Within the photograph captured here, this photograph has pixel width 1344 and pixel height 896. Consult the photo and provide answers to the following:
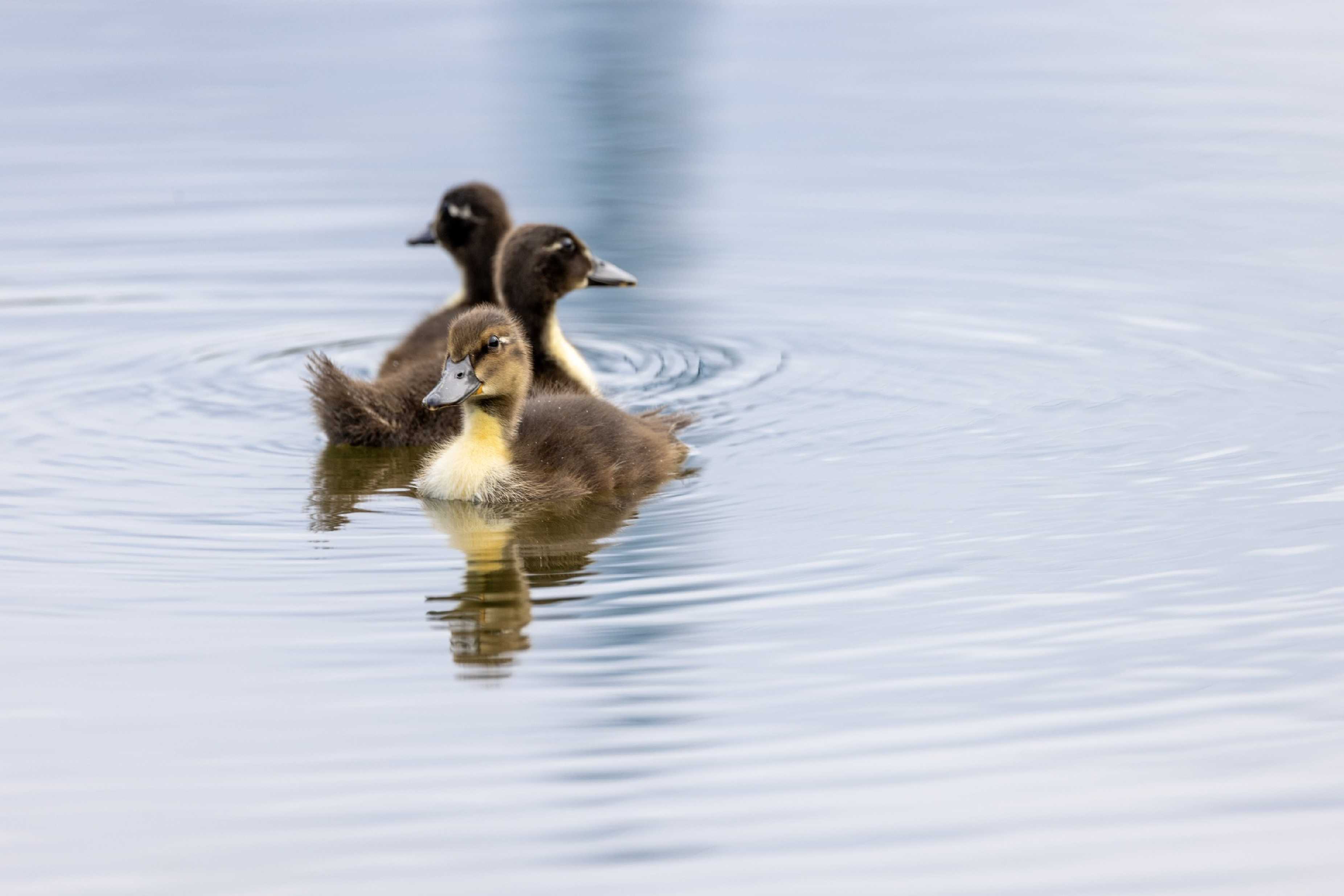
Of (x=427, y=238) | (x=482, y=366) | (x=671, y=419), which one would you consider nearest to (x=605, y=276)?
(x=427, y=238)

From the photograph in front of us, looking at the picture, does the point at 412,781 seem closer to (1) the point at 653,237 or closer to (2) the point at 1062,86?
(1) the point at 653,237

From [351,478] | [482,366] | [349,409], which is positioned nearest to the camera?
[482,366]

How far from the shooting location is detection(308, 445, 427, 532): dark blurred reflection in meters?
7.90

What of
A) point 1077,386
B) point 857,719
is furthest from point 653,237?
point 857,719

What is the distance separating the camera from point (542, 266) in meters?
9.84

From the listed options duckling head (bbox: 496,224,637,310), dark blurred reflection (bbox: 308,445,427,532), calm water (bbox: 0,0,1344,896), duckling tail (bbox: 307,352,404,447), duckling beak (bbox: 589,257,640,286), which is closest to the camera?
calm water (bbox: 0,0,1344,896)

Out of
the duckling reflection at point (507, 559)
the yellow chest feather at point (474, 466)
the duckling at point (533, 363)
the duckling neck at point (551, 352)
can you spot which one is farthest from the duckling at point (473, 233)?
the duckling reflection at point (507, 559)

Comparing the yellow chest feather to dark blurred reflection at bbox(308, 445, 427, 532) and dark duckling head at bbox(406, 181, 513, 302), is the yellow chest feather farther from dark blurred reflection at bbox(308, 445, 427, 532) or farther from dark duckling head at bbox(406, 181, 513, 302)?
dark duckling head at bbox(406, 181, 513, 302)

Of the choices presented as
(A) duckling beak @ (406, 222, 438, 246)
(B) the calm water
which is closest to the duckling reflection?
(B) the calm water

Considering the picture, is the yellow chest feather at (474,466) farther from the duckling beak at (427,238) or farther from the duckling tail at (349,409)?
the duckling beak at (427,238)

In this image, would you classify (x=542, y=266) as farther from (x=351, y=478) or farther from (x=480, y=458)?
(x=480, y=458)

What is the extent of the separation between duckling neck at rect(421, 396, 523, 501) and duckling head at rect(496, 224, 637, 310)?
5.43ft

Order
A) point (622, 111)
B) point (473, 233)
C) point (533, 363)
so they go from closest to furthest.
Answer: point (533, 363), point (473, 233), point (622, 111)

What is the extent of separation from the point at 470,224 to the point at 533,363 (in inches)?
57.3
